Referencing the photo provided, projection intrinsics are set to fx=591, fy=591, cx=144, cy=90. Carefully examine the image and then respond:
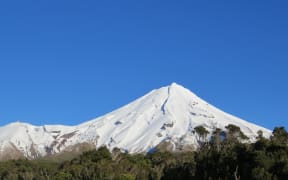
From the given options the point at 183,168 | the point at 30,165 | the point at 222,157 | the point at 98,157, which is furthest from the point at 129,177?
the point at 30,165

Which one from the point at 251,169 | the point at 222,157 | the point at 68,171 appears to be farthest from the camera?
the point at 68,171

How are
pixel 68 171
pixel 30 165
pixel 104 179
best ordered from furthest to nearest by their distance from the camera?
pixel 30 165 < pixel 68 171 < pixel 104 179

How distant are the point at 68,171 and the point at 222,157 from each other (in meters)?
36.3

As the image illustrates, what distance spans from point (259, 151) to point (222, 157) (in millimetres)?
6410

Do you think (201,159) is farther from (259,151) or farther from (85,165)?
(85,165)

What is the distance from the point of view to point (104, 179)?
83812 mm

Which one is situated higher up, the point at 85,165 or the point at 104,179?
the point at 85,165

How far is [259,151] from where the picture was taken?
66312mm

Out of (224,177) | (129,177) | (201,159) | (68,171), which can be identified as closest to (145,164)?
(68,171)

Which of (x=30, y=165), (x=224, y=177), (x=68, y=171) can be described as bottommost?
(x=224, y=177)

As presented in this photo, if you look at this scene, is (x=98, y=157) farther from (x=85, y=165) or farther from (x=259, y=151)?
(x=259, y=151)

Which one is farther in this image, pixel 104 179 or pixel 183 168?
pixel 104 179

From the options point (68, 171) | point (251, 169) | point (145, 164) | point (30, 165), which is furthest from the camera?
point (30, 165)

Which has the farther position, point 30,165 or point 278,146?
point 30,165
